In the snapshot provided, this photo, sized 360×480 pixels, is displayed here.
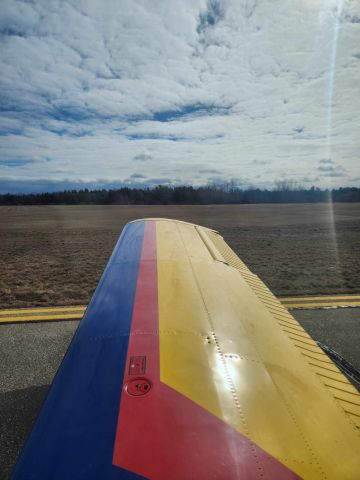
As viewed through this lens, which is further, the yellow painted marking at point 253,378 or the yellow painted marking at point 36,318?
the yellow painted marking at point 36,318

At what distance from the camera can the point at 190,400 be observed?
150 centimetres

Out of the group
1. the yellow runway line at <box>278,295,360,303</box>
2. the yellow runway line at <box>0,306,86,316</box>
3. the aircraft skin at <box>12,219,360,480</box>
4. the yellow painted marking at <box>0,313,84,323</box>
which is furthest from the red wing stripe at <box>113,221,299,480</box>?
the yellow runway line at <box>278,295,360,303</box>

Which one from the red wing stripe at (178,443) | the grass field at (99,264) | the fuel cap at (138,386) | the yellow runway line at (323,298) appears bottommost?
the yellow runway line at (323,298)

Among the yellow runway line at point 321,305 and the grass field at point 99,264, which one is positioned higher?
the grass field at point 99,264

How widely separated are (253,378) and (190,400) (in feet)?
1.33

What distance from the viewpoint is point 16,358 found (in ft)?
13.9

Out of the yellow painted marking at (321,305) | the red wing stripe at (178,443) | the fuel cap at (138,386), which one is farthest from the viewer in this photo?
the yellow painted marking at (321,305)

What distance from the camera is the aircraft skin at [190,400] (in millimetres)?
1205

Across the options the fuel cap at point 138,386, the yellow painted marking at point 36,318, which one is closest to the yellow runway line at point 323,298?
the yellow painted marking at point 36,318

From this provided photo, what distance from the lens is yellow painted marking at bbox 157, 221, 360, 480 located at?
131 cm

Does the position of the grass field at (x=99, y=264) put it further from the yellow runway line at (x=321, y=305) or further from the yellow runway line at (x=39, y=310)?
the yellow runway line at (x=321, y=305)

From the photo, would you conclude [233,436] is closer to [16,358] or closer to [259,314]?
[259,314]

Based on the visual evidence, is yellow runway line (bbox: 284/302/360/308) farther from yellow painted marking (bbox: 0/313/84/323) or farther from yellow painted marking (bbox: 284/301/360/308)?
yellow painted marking (bbox: 0/313/84/323)

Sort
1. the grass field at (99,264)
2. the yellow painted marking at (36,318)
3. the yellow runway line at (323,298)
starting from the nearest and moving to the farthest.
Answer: the yellow painted marking at (36,318)
the yellow runway line at (323,298)
the grass field at (99,264)
